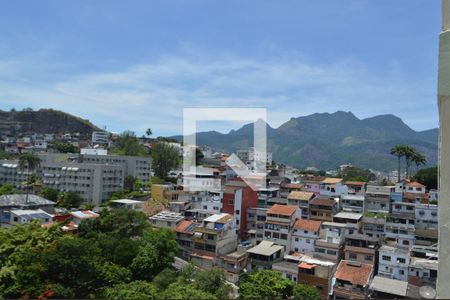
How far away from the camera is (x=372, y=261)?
13.9 metres

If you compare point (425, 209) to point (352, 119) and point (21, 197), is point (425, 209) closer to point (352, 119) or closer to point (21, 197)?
point (21, 197)

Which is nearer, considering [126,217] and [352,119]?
[126,217]

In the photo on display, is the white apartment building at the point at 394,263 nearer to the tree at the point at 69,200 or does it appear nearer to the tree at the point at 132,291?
the tree at the point at 132,291

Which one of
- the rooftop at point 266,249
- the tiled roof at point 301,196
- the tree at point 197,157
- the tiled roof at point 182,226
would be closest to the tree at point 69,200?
the tiled roof at point 182,226

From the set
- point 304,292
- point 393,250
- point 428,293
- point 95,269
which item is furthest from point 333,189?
point 428,293

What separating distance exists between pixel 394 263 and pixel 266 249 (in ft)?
17.3

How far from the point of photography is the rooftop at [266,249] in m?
14.3

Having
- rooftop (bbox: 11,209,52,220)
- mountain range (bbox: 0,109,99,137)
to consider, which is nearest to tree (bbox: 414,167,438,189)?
rooftop (bbox: 11,209,52,220)

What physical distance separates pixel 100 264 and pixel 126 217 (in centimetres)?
348

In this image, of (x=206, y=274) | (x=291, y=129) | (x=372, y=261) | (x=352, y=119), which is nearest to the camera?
(x=206, y=274)

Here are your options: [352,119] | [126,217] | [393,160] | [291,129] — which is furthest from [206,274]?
[352,119]

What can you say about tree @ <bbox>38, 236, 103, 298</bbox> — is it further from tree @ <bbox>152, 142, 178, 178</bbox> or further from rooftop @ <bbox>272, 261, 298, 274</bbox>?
tree @ <bbox>152, 142, 178, 178</bbox>

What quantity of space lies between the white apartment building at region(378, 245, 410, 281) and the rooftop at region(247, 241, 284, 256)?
4.23 metres

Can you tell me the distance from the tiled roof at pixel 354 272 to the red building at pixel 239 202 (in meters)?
5.95
